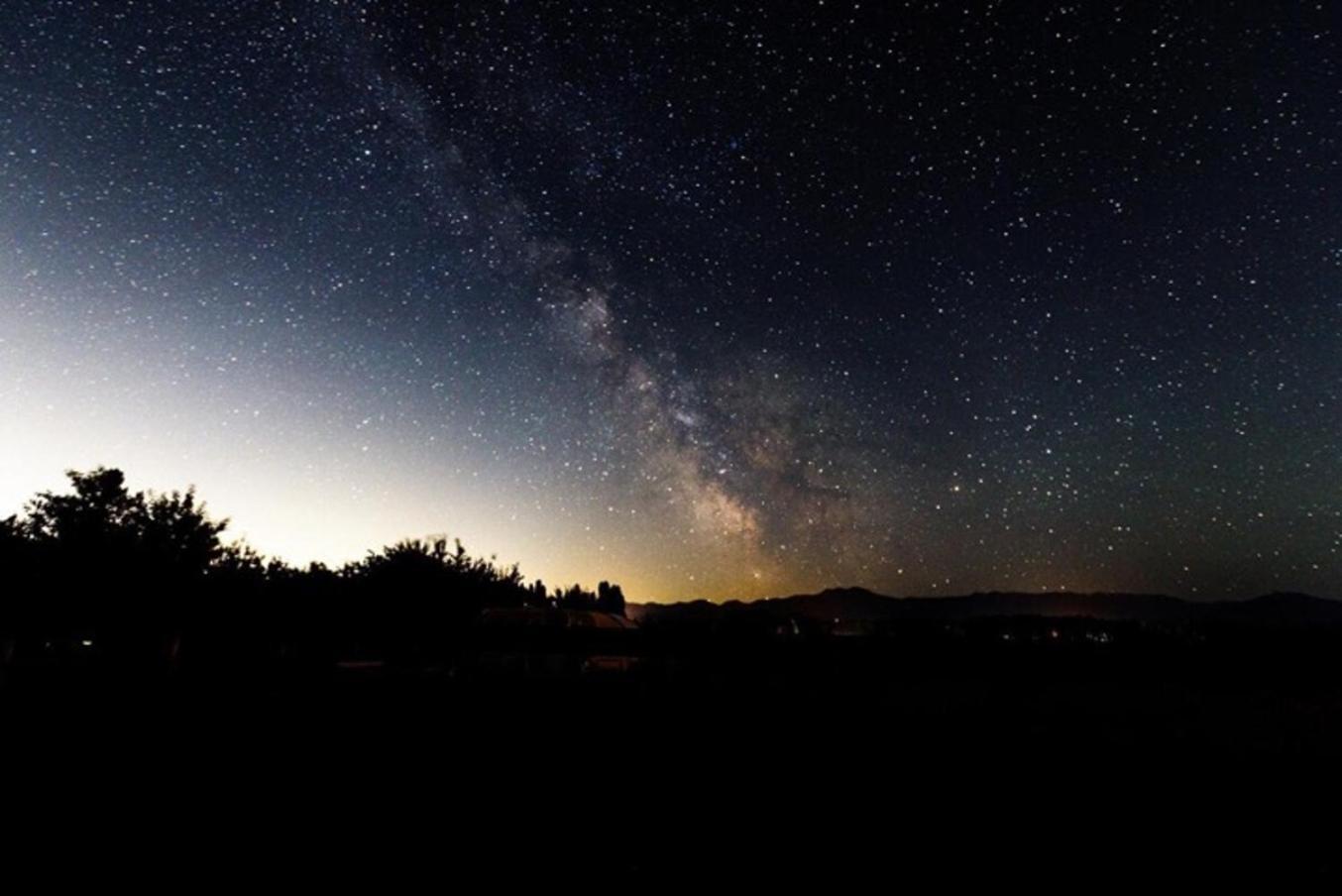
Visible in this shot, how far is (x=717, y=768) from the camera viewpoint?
5.54m

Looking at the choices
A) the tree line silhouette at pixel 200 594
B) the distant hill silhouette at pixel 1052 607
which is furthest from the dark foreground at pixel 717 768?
the distant hill silhouette at pixel 1052 607

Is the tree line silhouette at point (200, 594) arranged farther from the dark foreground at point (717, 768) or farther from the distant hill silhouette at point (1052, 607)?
the distant hill silhouette at point (1052, 607)

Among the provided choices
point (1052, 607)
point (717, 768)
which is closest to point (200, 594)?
point (717, 768)

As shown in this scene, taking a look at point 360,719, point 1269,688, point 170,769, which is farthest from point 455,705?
point 1269,688

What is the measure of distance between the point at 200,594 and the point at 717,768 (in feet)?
30.5

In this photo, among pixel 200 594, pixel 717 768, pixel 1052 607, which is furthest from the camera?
pixel 1052 607

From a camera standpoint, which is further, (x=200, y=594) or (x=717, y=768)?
(x=200, y=594)

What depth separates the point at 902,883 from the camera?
3600 mm

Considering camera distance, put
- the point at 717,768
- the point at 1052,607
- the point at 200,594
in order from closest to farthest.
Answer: the point at 717,768
the point at 200,594
the point at 1052,607

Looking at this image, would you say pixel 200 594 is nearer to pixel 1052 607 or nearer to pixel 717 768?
pixel 717 768

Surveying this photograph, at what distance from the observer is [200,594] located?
35.4ft

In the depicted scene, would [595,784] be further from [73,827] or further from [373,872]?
[73,827]

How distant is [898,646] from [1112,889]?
385 cm

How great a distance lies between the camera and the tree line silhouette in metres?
8.38
